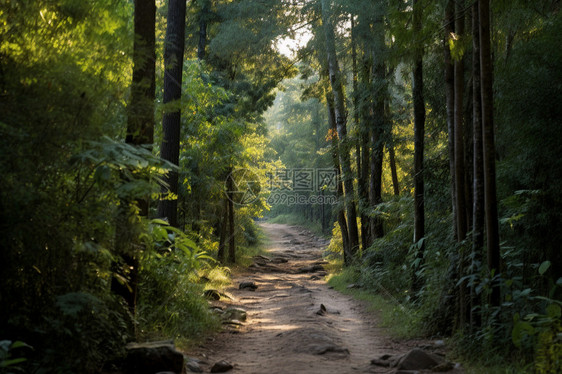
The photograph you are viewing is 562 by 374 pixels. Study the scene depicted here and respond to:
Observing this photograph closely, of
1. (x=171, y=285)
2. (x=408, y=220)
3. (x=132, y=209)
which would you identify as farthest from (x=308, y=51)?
(x=132, y=209)

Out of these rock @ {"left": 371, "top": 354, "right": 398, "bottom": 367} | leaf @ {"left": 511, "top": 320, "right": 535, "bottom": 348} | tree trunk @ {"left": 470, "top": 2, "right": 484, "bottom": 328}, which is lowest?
rock @ {"left": 371, "top": 354, "right": 398, "bottom": 367}

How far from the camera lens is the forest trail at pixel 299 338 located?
21.0 feet

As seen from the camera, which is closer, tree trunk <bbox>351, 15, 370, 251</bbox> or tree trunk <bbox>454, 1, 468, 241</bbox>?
tree trunk <bbox>454, 1, 468, 241</bbox>

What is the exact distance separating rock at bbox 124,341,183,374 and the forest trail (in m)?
1.04

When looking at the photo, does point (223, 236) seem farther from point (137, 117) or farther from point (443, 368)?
point (443, 368)

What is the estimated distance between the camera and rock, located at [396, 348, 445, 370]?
596 centimetres

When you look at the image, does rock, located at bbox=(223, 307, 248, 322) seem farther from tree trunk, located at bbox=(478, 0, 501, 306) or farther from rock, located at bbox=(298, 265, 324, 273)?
rock, located at bbox=(298, 265, 324, 273)

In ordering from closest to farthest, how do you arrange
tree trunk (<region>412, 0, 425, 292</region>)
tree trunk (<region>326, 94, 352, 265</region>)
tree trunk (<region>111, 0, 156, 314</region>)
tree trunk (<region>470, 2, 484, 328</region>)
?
tree trunk (<region>111, 0, 156, 314</region>)
tree trunk (<region>470, 2, 484, 328</region>)
tree trunk (<region>412, 0, 425, 292</region>)
tree trunk (<region>326, 94, 352, 265</region>)

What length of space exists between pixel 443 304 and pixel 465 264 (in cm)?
81

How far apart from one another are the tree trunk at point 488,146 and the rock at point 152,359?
161 inches

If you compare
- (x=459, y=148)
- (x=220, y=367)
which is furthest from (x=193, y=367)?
(x=459, y=148)

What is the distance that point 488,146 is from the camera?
6.39m

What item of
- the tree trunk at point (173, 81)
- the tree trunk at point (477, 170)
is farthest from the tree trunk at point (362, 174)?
the tree trunk at point (477, 170)

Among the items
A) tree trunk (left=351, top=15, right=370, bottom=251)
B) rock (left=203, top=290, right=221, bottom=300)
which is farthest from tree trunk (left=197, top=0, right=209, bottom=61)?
rock (left=203, top=290, right=221, bottom=300)
